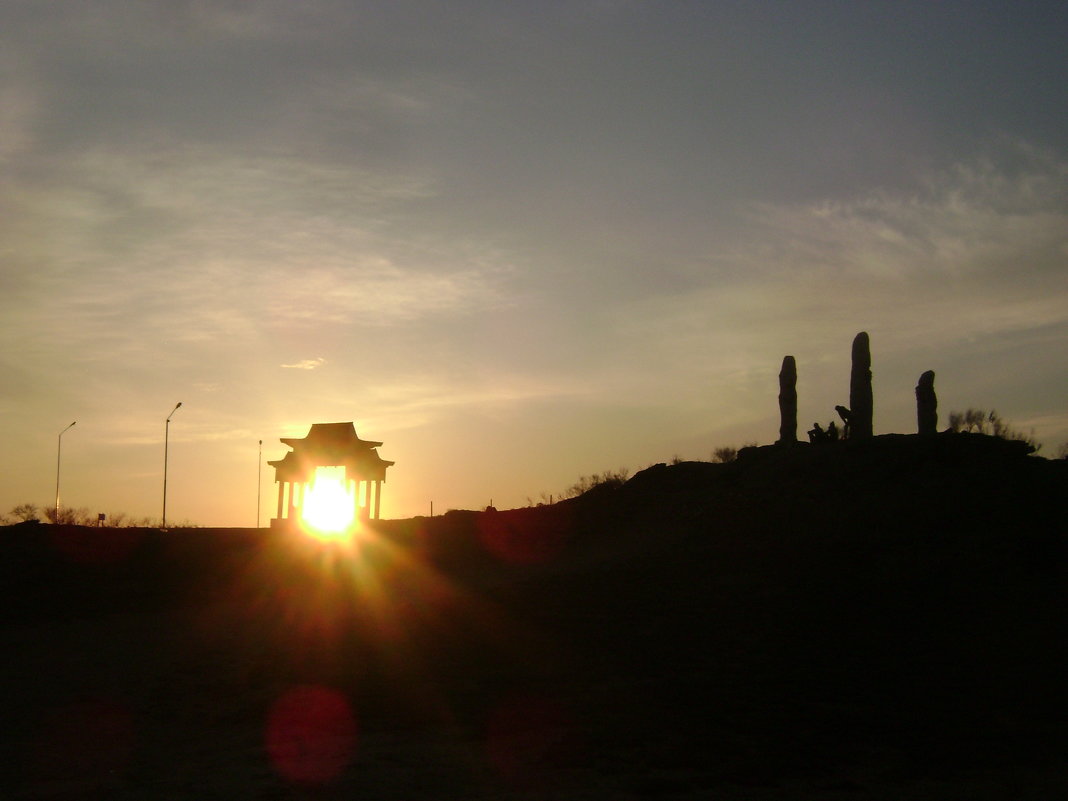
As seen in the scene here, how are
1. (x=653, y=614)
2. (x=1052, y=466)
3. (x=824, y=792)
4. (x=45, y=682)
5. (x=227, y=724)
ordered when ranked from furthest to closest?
(x=1052, y=466), (x=653, y=614), (x=45, y=682), (x=227, y=724), (x=824, y=792)

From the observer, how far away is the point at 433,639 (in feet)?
62.5

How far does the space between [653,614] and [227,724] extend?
27.5ft

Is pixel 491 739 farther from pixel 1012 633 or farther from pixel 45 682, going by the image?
pixel 1012 633

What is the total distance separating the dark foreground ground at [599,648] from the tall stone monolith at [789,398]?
3.92m

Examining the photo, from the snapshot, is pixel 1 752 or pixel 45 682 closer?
pixel 1 752

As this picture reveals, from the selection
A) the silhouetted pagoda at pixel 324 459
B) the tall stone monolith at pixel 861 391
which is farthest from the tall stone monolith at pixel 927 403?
the silhouetted pagoda at pixel 324 459

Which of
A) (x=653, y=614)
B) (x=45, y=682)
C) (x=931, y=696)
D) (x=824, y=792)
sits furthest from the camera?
(x=653, y=614)

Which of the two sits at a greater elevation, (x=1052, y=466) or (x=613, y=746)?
(x=1052, y=466)

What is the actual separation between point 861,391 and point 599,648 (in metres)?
17.0

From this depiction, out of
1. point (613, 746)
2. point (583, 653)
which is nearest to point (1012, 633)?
point (583, 653)

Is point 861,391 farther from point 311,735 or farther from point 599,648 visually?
point 311,735

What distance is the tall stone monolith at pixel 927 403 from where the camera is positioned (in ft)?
104

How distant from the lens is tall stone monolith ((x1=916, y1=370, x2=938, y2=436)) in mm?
31797

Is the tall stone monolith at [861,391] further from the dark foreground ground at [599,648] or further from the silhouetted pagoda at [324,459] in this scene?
the silhouetted pagoda at [324,459]
